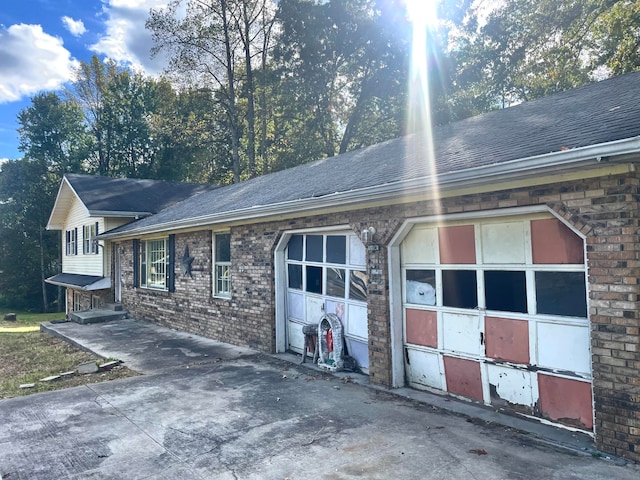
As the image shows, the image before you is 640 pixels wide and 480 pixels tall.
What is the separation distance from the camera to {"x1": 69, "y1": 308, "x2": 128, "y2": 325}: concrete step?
13682mm

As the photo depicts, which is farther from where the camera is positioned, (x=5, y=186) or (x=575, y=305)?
(x=5, y=186)

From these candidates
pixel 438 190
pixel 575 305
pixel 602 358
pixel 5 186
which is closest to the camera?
pixel 602 358

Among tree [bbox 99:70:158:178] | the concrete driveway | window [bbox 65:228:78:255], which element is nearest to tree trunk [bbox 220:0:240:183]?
tree [bbox 99:70:158:178]

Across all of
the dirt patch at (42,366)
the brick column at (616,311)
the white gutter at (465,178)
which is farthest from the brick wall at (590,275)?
the dirt patch at (42,366)

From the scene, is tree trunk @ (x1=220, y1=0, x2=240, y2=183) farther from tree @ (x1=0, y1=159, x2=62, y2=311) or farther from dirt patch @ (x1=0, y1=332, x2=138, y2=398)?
dirt patch @ (x1=0, y1=332, x2=138, y2=398)

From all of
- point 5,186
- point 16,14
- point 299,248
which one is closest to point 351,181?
point 299,248

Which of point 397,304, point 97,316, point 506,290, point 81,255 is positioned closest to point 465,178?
point 506,290

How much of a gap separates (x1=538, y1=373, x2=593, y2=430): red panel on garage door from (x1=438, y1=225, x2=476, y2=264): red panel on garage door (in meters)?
1.50

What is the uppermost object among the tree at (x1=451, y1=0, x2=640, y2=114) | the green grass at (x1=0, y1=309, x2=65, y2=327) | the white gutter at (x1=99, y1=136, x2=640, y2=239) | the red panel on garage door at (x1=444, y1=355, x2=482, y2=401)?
the tree at (x1=451, y1=0, x2=640, y2=114)

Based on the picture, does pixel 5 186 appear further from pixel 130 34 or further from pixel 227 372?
pixel 227 372

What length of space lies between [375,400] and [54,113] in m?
33.5

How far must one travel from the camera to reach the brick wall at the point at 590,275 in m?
3.79

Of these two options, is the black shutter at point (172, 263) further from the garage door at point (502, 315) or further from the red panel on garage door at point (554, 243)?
the red panel on garage door at point (554, 243)

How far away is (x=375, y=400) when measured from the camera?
5.66m
